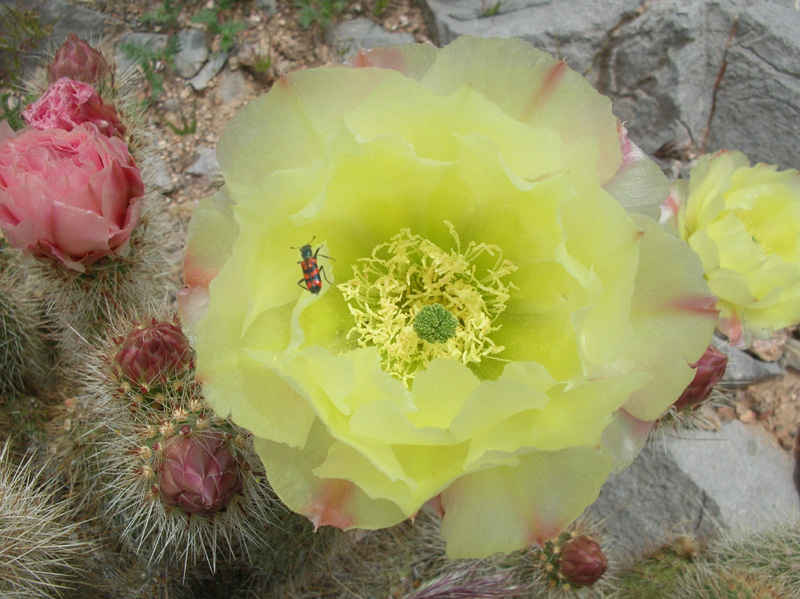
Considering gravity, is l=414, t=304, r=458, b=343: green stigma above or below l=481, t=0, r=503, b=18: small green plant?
above

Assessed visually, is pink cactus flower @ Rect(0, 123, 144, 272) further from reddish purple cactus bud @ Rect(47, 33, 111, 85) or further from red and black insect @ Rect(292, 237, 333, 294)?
red and black insect @ Rect(292, 237, 333, 294)

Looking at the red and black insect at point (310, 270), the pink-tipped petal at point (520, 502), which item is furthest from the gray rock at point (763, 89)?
the red and black insect at point (310, 270)

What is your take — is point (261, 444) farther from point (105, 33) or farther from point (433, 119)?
point (105, 33)

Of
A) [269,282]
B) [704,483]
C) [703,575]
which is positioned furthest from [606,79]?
[269,282]

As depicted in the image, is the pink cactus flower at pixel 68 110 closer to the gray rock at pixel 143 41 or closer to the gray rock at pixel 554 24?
the gray rock at pixel 143 41

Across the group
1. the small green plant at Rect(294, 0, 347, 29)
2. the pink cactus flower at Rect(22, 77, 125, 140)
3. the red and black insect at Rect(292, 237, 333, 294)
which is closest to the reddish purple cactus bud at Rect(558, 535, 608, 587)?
the red and black insect at Rect(292, 237, 333, 294)

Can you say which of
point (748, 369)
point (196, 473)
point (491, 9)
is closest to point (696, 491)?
point (748, 369)
